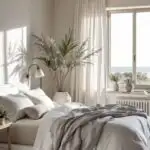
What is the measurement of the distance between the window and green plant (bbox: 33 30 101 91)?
570mm

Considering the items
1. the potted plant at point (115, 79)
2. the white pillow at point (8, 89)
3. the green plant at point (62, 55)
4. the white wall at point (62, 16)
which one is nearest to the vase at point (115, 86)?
the potted plant at point (115, 79)

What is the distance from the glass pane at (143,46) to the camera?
20.0ft

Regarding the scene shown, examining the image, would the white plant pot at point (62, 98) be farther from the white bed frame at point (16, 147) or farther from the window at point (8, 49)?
the white bed frame at point (16, 147)

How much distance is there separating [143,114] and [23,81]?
7.44ft

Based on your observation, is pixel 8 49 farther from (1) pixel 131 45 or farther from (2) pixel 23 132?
(1) pixel 131 45

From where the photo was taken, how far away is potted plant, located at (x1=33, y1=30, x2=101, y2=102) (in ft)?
18.7

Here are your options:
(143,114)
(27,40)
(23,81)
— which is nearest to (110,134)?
(143,114)

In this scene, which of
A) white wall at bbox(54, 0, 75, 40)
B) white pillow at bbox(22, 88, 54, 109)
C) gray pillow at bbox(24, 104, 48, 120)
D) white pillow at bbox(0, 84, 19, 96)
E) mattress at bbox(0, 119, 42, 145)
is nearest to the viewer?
mattress at bbox(0, 119, 42, 145)

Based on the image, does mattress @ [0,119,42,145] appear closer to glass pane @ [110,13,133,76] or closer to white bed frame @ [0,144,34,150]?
white bed frame @ [0,144,34,150]

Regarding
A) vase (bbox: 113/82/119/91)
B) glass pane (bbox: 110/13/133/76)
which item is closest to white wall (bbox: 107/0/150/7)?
glass pane (bbox: 110/13/133/76)

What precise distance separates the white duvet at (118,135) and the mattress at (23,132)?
0.13m

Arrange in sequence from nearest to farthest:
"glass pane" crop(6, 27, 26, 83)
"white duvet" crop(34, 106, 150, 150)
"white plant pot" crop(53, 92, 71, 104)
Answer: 1. "white duvet" crop(34, 106, 150, 150)
2. "glass pane" crop(6, 27, 26, 83)
3. "white plant pot" crop(53, 92, 71, 104)

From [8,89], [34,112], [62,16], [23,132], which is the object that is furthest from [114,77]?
Result: [23,132]

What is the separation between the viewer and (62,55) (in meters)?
5.77
